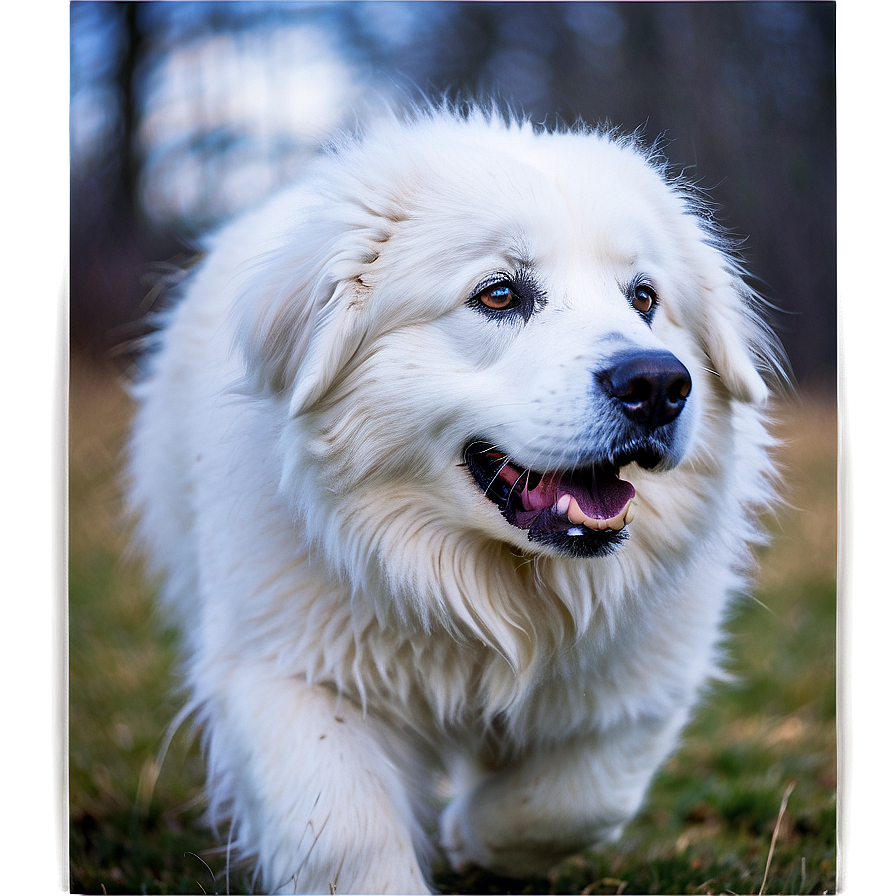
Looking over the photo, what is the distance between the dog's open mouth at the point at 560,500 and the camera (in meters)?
2.37

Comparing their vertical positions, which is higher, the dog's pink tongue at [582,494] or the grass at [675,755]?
the dog's pink tongue at [582,494]

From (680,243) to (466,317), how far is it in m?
0.75

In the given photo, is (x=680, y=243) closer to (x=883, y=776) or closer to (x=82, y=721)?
(x=883, y=776)

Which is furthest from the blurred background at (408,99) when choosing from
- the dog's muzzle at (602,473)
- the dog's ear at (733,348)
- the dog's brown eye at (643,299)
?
the dog's muzzle at (602,473)

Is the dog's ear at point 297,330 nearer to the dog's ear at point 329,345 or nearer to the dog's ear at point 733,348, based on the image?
the dog's ear at point 329,345

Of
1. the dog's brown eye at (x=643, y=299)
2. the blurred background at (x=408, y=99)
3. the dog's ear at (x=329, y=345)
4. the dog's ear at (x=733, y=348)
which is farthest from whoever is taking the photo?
the blurred background at (x=408, y=99)

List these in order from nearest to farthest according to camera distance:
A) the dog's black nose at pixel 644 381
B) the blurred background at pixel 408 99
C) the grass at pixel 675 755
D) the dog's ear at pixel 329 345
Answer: the dog's black nose at pixel 644 381 → the dog's ear at pixel 329 345 → the grass at pixel 675 755 → the blurred background at pixel 408 99

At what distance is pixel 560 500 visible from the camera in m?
2.38

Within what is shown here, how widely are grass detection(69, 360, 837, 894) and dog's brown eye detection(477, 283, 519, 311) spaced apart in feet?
3.68

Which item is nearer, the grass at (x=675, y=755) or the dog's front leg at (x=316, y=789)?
the dog's front leg at (x=316, y=789)

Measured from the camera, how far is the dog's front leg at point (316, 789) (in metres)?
2.47

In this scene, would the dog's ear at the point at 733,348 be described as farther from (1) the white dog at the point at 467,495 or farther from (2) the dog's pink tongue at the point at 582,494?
(2) the dog's pink tongue at the point at 582,494

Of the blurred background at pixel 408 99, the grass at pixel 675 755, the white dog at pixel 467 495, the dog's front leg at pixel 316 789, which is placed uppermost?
the blurred background at pixel 408 99

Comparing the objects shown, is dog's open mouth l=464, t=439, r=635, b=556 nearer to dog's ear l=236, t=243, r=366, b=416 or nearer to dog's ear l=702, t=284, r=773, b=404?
dog's ear l=236, t=243, r=366, b=416
